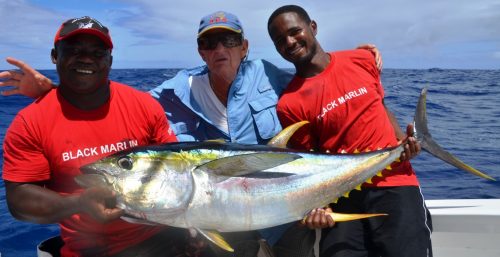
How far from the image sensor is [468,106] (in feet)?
43.8

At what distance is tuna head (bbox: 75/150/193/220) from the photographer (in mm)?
1836

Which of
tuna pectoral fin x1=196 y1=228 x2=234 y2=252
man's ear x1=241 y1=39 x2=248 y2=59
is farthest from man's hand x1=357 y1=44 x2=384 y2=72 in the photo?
tuna pectoral fin x1=196 y1=228 x2=234 y2=252

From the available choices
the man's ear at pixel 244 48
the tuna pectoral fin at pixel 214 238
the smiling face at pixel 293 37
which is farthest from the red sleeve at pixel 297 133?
the tuna pectoral fin at pixel 214 238

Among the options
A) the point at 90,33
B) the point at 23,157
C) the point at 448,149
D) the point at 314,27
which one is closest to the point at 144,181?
the point at 23,157

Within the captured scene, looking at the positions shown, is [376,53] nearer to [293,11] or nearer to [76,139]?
[293,11]

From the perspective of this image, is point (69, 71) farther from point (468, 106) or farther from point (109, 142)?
point (468, 106)

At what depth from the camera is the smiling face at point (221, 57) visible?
280cm

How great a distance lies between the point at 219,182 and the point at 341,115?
Result: 1.09m

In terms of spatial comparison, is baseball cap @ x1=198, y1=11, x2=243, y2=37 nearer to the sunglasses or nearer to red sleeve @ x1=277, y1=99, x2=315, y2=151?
the sunglasses

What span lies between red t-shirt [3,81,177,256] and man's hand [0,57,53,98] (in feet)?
0.39

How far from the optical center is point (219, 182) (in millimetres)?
1974

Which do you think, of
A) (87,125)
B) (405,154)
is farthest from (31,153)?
(405,154)

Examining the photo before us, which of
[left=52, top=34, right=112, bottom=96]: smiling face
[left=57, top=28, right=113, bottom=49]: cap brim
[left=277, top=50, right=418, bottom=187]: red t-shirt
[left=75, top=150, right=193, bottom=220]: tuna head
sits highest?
[left=57, top=28, right=113, bottom=49]: cap brim

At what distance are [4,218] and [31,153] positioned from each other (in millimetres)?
3418
